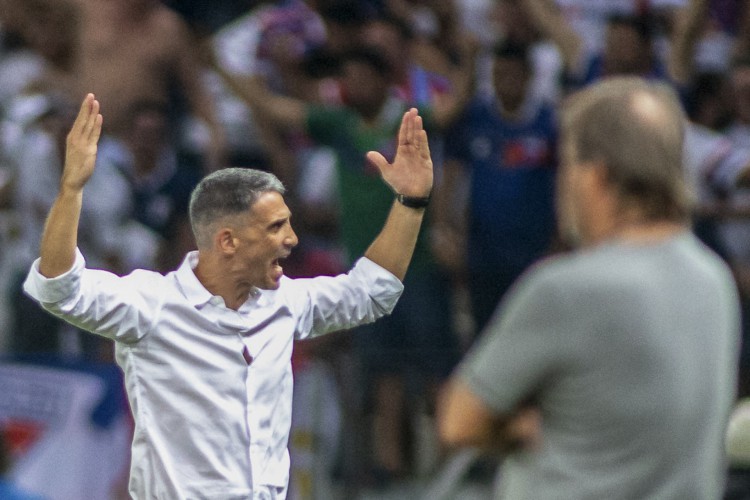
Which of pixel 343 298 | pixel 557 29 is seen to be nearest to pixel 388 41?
pixel 557 29

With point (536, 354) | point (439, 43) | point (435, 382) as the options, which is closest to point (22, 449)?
point (435, 382)

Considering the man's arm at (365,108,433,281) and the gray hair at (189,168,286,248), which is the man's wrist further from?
the gray hair at (189,168,286,248)

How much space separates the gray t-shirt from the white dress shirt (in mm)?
1545

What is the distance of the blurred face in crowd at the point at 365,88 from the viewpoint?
7547 millimetres

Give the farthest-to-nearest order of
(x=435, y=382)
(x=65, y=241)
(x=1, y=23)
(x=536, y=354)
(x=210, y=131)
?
(x=1, y=23) → (x=210, y=131) → (x=435, y=382) → (x=65, y=241) → (x=536, y=354)

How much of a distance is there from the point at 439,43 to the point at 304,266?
1.77 m

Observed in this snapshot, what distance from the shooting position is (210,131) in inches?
318

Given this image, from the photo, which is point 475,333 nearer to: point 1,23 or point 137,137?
point 137,137

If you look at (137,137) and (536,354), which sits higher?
(536,354)

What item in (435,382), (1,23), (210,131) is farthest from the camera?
(1,23)

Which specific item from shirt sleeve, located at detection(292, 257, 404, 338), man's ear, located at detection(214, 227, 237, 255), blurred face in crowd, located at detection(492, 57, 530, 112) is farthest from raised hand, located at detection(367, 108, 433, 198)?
blurred face in crowd, located at detection(492, 57, 530, 112)

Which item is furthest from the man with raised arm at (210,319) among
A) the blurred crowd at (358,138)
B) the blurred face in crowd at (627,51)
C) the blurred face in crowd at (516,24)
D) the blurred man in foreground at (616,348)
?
the blurred face in crowd at (516,24)

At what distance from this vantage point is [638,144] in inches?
90.9

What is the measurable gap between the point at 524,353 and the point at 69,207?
66.5 inches
